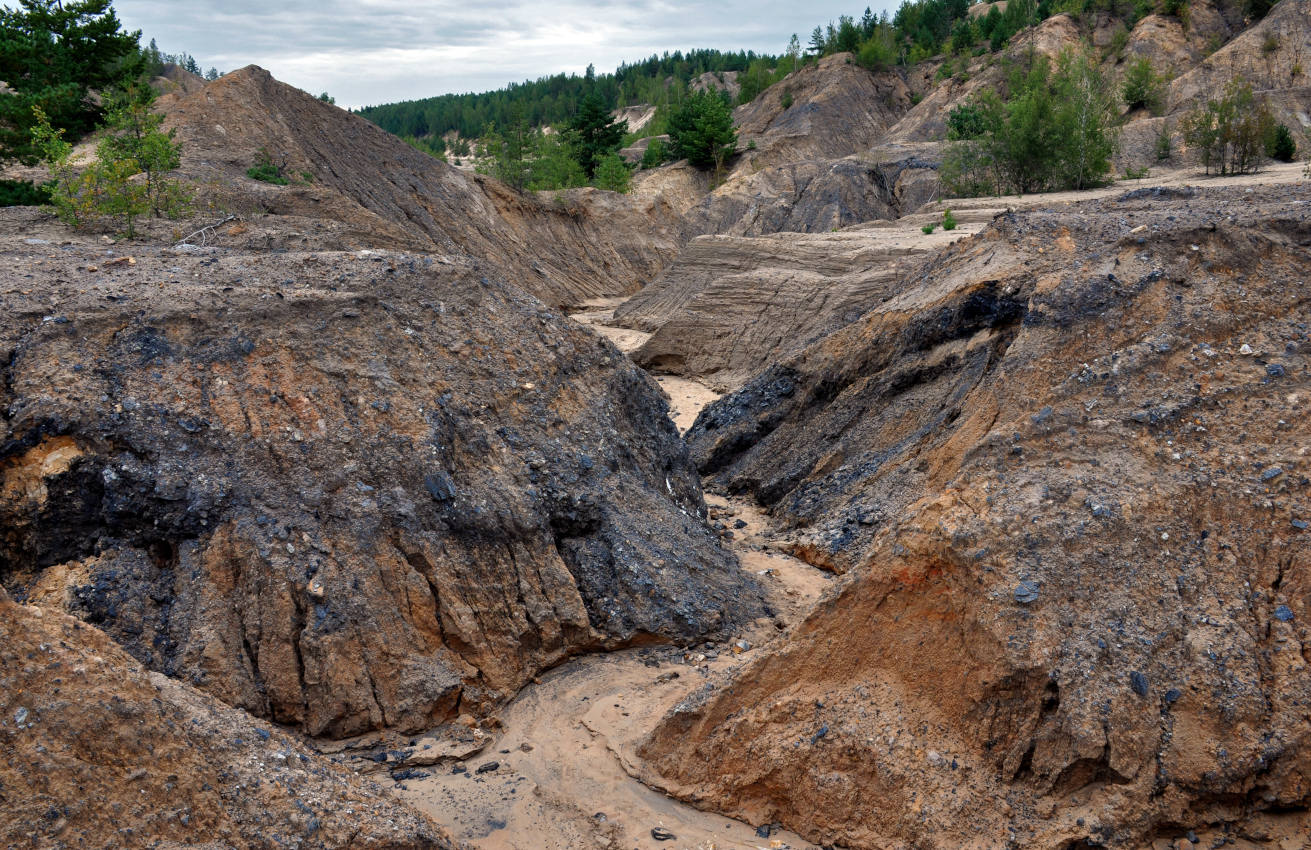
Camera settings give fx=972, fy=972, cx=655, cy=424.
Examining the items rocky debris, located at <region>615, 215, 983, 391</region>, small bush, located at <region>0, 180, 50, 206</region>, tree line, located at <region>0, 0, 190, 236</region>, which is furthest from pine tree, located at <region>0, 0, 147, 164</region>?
rocky debris, located at <region>615, 215, 983, 391</region>

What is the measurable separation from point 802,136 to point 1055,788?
3584 cm

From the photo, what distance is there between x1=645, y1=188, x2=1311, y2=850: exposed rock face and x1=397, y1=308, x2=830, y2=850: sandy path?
0.22m

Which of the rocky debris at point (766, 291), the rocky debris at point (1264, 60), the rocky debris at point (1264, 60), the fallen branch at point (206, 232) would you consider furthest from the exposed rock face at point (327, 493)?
the rocky debris at point (1264, 60)

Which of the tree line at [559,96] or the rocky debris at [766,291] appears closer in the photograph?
the rocky debris at [766,291]

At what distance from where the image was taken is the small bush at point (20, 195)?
47.2 feet

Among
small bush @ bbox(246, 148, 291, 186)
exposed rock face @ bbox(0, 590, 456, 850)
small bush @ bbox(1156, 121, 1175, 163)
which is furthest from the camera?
small bush @ bbox(1156, 121, 1175, 163)

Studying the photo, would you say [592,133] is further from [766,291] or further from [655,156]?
[766,291]

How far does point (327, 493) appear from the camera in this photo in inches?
261

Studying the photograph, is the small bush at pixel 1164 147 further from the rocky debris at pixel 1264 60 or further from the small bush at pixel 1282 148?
the rocky debris at pixel 1264 60

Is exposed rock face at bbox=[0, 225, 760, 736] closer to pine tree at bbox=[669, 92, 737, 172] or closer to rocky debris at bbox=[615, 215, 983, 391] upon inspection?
rocky debris at bbox=[615, 215, 983, 391]

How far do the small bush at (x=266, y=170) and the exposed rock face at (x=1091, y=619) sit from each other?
17416mm

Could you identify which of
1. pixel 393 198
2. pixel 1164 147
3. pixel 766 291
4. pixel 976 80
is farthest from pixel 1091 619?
pixel 976 80

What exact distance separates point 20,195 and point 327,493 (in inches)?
457

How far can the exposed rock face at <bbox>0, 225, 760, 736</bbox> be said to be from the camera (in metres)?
6.19
